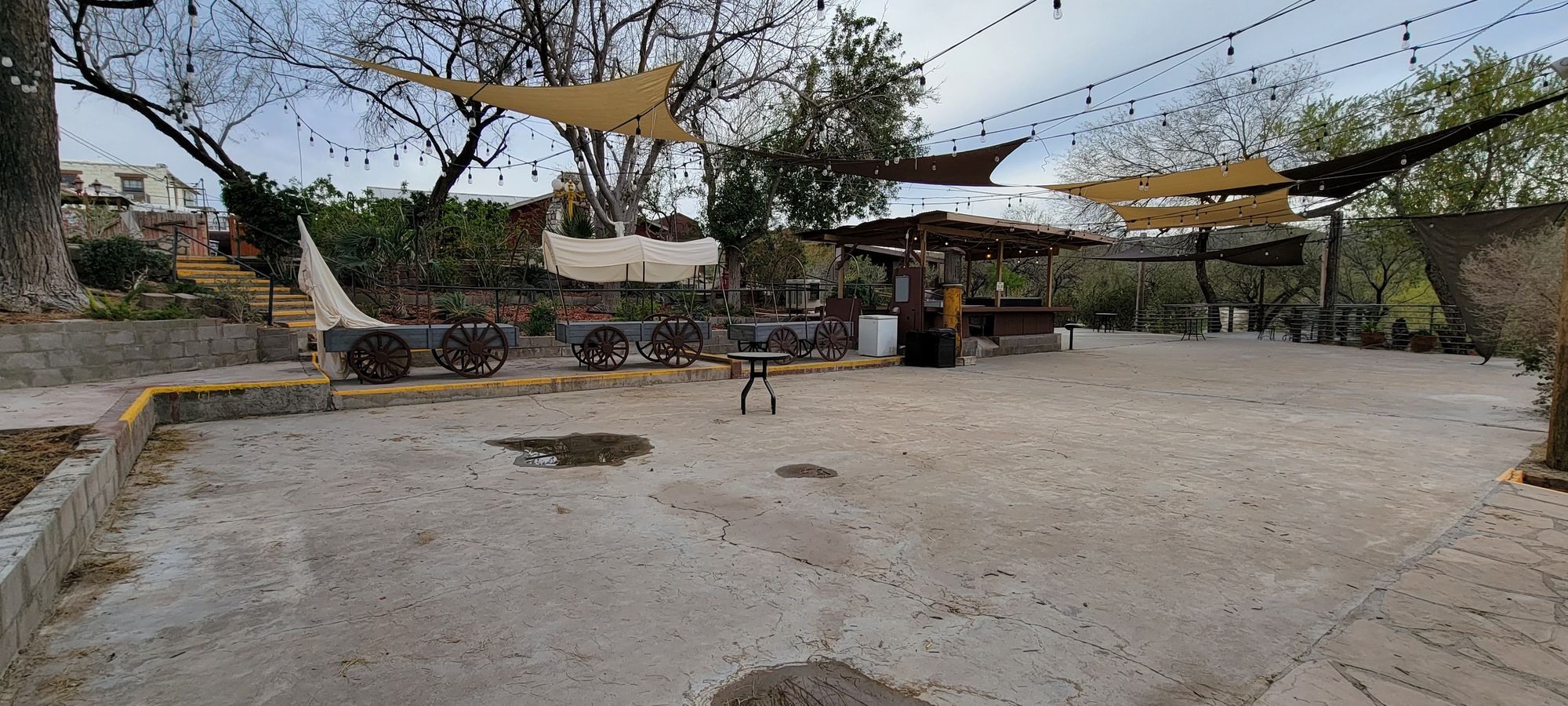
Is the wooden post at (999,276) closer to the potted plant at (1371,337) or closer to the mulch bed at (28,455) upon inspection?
the potted plant at (1371,337)

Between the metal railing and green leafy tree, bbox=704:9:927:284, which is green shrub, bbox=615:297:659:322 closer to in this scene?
green leafy tree, bbox=704:9:927:284

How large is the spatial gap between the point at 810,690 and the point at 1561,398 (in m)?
5.65

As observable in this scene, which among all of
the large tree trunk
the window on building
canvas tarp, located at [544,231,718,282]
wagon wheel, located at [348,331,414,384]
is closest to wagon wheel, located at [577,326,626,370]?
canvas tarp, located at [544,231,718,282]

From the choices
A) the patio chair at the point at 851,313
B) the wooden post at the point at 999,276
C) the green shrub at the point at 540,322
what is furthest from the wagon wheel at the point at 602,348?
the wooden post at the point at 999,276

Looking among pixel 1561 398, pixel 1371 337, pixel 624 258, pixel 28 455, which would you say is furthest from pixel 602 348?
pixel 1371 337

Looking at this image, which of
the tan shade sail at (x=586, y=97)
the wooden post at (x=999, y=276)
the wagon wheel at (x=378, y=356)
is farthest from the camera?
the wooden post at (x=999, y=276)

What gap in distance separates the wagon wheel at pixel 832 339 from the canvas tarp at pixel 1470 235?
35.6 ft

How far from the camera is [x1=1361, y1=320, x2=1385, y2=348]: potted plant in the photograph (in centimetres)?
1608

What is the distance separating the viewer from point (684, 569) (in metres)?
2.97

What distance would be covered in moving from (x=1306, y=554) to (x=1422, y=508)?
1.45 metres

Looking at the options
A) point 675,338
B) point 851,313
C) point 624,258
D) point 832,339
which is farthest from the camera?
point 851,313

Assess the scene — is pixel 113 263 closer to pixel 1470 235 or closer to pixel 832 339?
pixel 832 339

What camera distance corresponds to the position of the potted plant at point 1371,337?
52.7 ft

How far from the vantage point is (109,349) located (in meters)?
6.99
